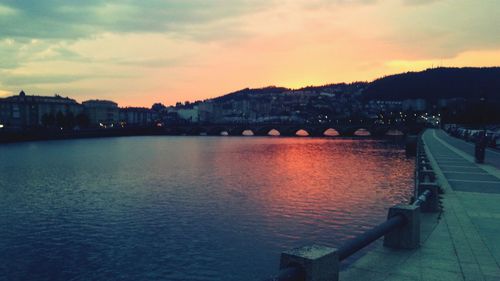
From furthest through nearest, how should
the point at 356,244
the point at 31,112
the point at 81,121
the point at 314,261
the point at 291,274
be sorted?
1. the point at 31,112
2. the point at 81,121
3. the point at 356,244
4. the point at 314,261
5. the point at 291,274

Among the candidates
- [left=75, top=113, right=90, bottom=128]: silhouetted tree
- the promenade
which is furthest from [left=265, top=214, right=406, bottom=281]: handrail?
[left=75, top=113, right=90, bottom=128]: silhouetted tree

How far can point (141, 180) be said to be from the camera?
41.5m

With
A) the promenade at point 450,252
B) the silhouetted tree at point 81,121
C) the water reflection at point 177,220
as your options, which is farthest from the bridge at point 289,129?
the promenade at point 450,252

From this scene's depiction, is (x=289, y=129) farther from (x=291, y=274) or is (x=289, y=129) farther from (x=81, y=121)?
(x=291, y=274)

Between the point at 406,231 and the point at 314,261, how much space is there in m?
3.57

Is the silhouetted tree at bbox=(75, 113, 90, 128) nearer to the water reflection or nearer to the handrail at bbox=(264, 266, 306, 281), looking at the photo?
the water reflection

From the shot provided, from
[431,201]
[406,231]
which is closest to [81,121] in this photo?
[431,201]

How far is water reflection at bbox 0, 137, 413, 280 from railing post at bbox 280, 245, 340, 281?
929 centimetres

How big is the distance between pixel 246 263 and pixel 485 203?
28.1 ft

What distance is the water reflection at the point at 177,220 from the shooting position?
16438mm

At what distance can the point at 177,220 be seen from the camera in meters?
23.6

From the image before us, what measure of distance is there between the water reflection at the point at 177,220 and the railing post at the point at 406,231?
737cm

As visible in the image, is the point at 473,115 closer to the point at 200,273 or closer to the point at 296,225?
the point at 296,225

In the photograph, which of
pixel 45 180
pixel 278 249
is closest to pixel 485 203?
pixel 278 249
